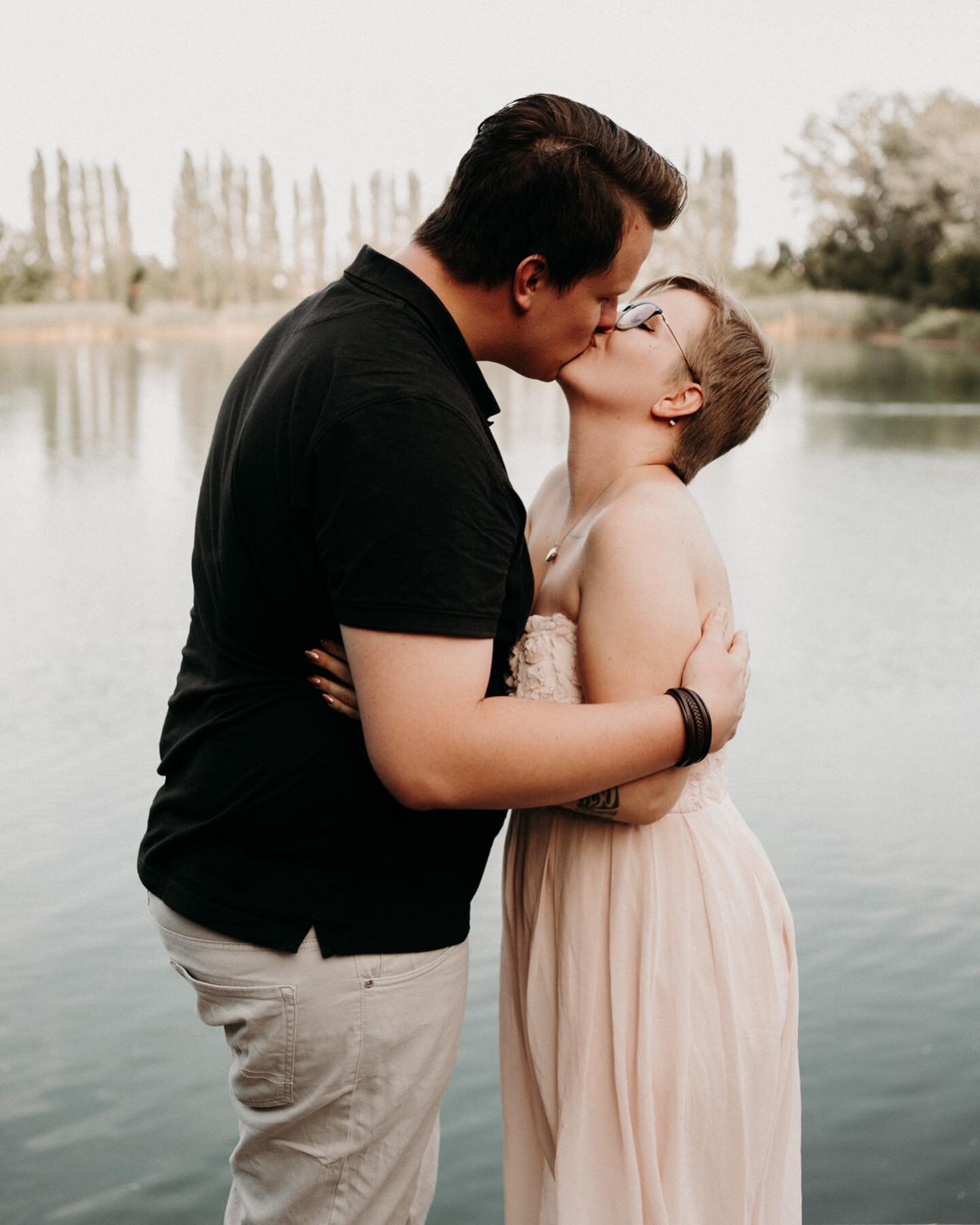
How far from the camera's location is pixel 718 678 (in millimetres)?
1812

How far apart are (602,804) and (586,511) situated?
0.47 metres

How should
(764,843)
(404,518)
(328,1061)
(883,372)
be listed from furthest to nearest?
1. (883,372)
2. (764,843)
3. (328,1061)
4. (404,518)

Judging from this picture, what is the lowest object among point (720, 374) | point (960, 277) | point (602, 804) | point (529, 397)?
point (529, 397)

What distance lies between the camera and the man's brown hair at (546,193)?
5.18 feet

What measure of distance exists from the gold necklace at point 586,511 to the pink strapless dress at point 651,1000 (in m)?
0.16

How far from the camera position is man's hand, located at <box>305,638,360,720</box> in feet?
5.33

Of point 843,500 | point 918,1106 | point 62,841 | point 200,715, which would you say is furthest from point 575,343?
point 843,500

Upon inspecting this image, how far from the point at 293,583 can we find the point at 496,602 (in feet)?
Answer: 0.81

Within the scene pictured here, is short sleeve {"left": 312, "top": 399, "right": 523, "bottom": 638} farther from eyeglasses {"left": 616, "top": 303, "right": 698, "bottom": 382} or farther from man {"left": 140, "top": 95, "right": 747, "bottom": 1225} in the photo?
eyeglasses {"left": 616, "top": 303, "right": 698, "bottom": 382}

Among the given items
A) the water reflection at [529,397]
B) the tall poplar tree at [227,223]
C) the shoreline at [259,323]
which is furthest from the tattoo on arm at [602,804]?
the tall poplar tree at [227,223]

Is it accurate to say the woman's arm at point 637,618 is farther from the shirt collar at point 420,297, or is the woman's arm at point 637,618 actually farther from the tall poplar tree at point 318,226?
the tall poplar tree at point 318,226

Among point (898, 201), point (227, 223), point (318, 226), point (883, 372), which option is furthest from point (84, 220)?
point (883, 372)

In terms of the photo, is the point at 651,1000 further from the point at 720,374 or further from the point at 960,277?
the point at 960,277

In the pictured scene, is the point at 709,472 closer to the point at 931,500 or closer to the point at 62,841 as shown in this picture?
the point at 931,500
